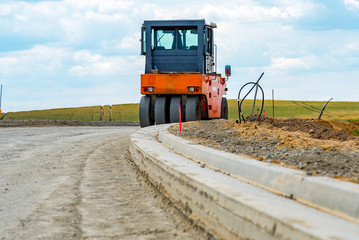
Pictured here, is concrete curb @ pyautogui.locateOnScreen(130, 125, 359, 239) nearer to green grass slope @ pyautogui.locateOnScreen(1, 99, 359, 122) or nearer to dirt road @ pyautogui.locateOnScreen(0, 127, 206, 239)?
dirt road @ pyautogui.locateOnScreen(0, 127, 206, 239)

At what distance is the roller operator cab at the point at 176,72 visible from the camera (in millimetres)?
20609

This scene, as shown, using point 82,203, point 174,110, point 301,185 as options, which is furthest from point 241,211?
point 174,110

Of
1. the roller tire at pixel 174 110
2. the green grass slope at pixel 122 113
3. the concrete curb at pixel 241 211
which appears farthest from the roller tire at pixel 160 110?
the green grass slope at pixel 122 113

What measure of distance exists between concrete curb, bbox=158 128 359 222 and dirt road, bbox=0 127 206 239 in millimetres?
880

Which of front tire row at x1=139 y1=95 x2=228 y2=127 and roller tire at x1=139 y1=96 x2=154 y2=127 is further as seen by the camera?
roller tire at x1=139 y1=96 x2=154 y2=127

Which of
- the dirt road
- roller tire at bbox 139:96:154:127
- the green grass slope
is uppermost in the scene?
roller tire at bbox 139:96:154:127

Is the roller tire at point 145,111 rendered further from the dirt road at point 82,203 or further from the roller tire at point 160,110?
the dirt road at point 82,203

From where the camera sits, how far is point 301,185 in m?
4.43

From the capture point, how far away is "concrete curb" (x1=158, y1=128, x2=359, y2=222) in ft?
12.7

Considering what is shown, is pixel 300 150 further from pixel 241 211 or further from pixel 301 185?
pixel 241 211

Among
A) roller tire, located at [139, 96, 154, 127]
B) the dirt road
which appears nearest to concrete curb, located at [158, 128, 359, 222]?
the dirt road

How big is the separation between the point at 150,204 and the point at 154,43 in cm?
1628

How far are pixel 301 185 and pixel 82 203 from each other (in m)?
2.60

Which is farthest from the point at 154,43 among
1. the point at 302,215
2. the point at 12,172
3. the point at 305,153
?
the point at 302,215
